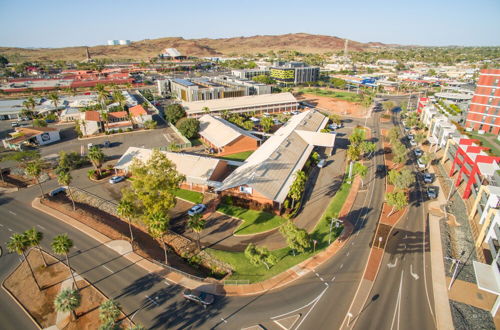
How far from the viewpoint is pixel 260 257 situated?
136 ft

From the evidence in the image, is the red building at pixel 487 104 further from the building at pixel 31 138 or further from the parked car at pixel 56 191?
the building at pixel 31 138

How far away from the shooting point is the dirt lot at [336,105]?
134 meters

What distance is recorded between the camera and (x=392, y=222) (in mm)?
53188

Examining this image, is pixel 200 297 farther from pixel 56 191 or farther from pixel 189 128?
pixel 189 128

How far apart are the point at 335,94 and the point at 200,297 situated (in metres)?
163

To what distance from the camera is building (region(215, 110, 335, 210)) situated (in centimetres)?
5594

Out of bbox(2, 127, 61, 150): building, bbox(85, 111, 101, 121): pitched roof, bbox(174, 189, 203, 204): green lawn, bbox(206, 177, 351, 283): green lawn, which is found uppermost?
bbox(85, 111, 101, 121): pitched roof

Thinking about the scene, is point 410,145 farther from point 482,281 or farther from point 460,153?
point 482,281

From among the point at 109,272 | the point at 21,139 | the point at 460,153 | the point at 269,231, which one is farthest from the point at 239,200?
the point at 21,139

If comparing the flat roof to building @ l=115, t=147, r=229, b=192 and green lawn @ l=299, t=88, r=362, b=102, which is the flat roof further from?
building @ l=115, t=147, r=229, b=192

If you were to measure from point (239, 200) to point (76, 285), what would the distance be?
30737 millimetres

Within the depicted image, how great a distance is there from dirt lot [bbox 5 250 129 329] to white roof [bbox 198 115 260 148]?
50135mm

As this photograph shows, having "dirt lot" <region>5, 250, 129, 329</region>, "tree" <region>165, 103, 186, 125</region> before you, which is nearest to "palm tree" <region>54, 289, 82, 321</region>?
"dirt lot" <region>5, 250, 129, 329</region>

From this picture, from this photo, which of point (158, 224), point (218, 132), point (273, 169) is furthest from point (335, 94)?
point (158, 224)
